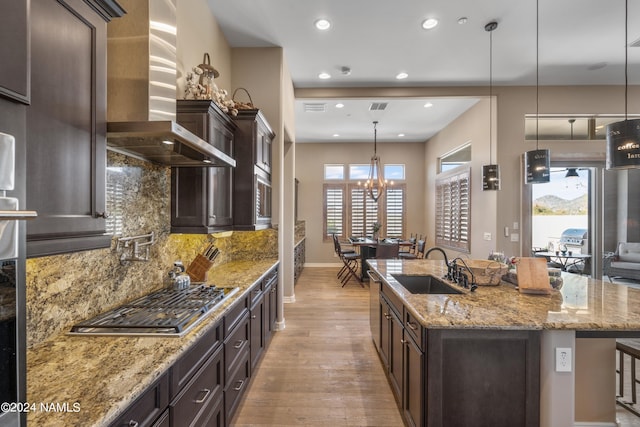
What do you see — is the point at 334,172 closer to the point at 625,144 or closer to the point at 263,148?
the point at 263,148

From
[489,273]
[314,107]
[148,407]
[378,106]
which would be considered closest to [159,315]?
[148,407]

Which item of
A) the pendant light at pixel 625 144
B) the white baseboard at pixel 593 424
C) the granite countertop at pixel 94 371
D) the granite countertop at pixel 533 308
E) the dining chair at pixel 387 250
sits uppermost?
the pendant light at pixel 625 144

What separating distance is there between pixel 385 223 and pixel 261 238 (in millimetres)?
5322

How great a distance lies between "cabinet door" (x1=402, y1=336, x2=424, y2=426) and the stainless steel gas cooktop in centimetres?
126

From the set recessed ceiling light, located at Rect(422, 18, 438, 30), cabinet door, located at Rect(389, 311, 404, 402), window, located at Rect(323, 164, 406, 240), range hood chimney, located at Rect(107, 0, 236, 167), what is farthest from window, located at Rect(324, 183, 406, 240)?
range hood chimney, located at Rect(107, 0, 236, 167)

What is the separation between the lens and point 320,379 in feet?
8.79

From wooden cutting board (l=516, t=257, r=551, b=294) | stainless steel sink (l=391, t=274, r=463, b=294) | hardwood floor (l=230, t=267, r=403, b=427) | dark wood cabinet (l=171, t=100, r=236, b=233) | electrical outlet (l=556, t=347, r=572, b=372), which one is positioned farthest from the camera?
stainless steel sink (l=391, t=274, r=463, b=294)

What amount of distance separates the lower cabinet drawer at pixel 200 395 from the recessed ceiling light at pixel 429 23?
394cm

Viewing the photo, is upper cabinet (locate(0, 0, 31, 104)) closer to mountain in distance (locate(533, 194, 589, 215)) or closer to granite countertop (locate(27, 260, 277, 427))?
granite countertop (locate(27, 260, 277, 427))

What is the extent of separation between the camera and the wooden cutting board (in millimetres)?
2066

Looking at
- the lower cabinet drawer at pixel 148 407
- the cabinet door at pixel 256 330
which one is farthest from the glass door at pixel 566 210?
the lower cabinet drawer at pixel 148 407

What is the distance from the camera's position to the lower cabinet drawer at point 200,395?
1.30 m

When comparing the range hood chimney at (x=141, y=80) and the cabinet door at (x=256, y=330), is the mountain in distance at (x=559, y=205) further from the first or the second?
the range hood chimney at (x=141, y=80)

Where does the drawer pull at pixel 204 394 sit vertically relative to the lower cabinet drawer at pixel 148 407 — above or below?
below
